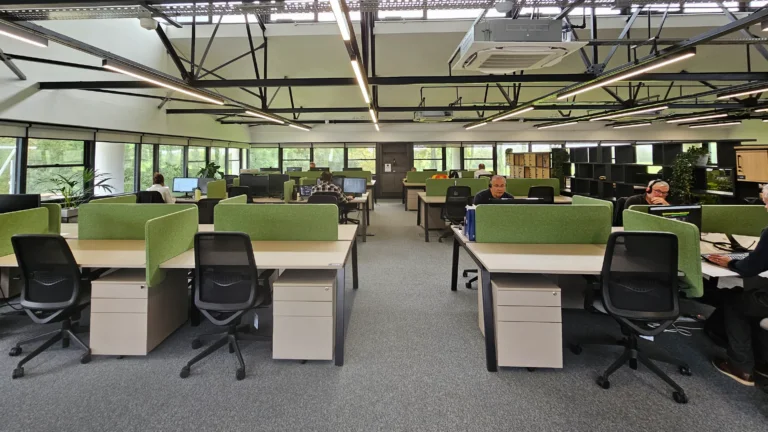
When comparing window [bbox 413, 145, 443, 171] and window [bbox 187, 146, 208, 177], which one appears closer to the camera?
window [bbox 187, 146, 208, 177]

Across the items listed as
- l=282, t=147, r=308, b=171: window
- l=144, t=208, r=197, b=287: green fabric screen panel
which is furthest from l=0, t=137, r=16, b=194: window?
l=282, t=147, r=308, b=171: window

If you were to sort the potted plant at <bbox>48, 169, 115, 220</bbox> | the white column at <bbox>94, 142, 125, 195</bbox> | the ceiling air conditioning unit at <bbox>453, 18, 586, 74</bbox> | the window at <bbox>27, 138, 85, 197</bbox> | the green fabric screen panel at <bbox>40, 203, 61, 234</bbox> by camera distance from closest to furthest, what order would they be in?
the ceiling air conditioning unit at <bbox>453, 18, 586, 74</bbox> → the green fabric screen panel at <bbox>40, 203, 61, 234</bbox> → the potted plant at <bbox>48, 169, 115, 220</bbox> → the window at <bbox>27, 138, 85, 197</bbox> → the white column at <bbox>94, 142, 125, 195</bbox>

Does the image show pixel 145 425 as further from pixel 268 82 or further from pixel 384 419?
pixel 268 82

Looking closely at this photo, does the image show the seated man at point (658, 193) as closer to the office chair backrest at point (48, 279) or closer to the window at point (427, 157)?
the office chair backrest at point (48, 279)

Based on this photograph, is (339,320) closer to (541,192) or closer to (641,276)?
(641,276)

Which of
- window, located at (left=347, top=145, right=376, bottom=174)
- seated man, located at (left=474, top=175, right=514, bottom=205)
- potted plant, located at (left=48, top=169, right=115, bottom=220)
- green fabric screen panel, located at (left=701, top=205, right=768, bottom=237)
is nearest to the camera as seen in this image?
green fabric screen panel, located at (left=701, top=205, right=768, bottom=237)

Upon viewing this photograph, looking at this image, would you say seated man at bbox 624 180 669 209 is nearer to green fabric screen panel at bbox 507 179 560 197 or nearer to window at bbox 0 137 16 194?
green fabric screen panel at bbox 507 179 560 197

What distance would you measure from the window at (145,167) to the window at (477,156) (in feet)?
31.5

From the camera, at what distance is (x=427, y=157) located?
42.9ft

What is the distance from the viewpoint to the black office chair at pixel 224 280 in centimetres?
217

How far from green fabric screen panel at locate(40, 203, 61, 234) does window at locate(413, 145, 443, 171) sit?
1086 centimetres

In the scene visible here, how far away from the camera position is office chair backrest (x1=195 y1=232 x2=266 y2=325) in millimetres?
2164

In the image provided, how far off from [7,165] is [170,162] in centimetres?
359

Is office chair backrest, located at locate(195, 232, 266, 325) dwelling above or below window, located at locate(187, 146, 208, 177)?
below
